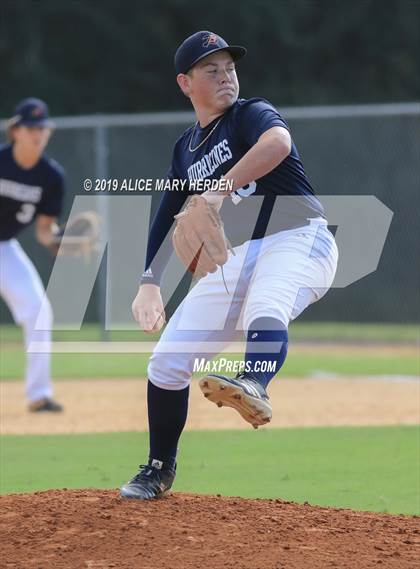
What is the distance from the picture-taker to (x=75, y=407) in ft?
35.6

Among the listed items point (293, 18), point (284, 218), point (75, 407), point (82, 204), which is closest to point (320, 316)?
point (82, 204)

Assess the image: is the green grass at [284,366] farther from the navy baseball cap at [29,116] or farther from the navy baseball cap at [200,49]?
the navy baseball cap at [200,49]

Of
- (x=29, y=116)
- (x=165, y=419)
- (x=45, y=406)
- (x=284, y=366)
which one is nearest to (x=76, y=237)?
(x=29, y=116)

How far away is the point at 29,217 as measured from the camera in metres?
10.9

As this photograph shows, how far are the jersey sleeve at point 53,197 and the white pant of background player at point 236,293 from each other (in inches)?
231

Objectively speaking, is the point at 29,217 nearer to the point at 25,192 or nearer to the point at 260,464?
the point at 25,192

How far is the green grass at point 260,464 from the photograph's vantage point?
6.68m

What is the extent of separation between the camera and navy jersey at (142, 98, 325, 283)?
202 inches

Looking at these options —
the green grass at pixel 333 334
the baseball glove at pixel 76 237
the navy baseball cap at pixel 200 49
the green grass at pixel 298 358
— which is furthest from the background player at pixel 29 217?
the navy baseball cap at pixel 200 49

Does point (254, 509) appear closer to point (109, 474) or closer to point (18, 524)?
point (18, 524)

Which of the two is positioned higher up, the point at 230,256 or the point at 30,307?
the point at 30,307

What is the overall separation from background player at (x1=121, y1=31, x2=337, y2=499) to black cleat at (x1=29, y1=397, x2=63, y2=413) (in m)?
5.10

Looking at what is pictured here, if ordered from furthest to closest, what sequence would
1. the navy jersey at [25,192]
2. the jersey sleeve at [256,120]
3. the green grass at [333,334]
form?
the green grass at [333,334] < the navy jersey at [25,192] < the jersey sleeve at [256,120]

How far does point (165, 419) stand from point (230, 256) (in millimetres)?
833
